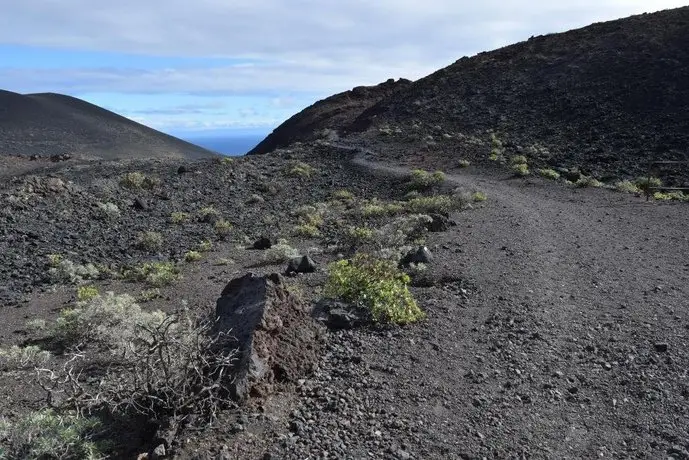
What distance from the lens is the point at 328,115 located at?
36688 millimetres

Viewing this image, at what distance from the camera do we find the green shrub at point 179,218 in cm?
1532

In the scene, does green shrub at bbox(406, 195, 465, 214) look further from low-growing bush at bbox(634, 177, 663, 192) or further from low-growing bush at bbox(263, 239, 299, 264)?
low-growing bush at bbox(634, 177, 663, 192)

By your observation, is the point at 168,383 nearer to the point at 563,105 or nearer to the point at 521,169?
the point at 521,169

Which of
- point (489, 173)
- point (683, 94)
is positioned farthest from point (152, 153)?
point (683, 94)

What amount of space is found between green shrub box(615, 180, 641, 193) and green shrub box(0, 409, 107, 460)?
14.4 m

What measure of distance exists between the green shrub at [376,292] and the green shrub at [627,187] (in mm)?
10645

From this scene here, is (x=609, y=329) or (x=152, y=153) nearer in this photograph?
(x=609, y=329)

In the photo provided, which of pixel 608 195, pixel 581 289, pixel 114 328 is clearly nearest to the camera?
pixel 114 328

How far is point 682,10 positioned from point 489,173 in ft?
62.2

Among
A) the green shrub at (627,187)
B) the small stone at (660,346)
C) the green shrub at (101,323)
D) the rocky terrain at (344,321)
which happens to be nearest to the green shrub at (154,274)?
the rocky terrain at (344,321)

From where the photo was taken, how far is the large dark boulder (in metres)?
4.81

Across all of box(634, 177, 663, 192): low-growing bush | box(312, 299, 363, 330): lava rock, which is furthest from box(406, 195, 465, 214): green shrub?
box(312, 299, 363, 330): lava rock

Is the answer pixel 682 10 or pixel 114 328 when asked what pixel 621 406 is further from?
pixel 682 10

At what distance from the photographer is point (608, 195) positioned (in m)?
15.6
